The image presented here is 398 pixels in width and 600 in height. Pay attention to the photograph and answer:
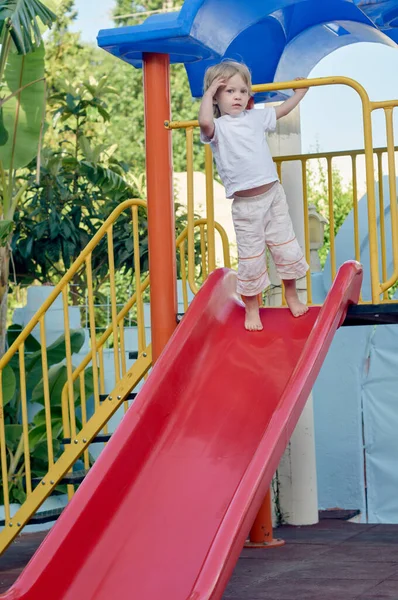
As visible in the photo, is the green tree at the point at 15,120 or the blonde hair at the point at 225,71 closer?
the blonde hair at the point at 225,71

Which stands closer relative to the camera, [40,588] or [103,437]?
[40,588]

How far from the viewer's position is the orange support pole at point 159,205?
5.02 metres

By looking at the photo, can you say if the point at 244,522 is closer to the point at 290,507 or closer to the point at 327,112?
the point at 290,507

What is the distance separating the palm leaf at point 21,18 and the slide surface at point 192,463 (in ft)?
7.88

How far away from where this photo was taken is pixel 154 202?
199 inches

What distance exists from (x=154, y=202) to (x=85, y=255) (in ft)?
2.05

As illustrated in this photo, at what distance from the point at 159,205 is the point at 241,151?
58 cm

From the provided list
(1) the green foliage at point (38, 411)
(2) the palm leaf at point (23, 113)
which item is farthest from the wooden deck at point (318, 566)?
(2) the palm leaf at point (23, 113)

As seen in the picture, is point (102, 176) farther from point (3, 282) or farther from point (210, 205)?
point (210, 205)

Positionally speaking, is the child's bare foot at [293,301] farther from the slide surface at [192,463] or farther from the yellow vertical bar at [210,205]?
the yellow vertical bar at [210,205]

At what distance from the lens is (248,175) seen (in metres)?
4.73

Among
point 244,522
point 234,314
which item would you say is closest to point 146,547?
point 244,522

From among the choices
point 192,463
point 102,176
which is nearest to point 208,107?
point 192,463

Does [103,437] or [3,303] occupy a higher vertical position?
[3,303]
